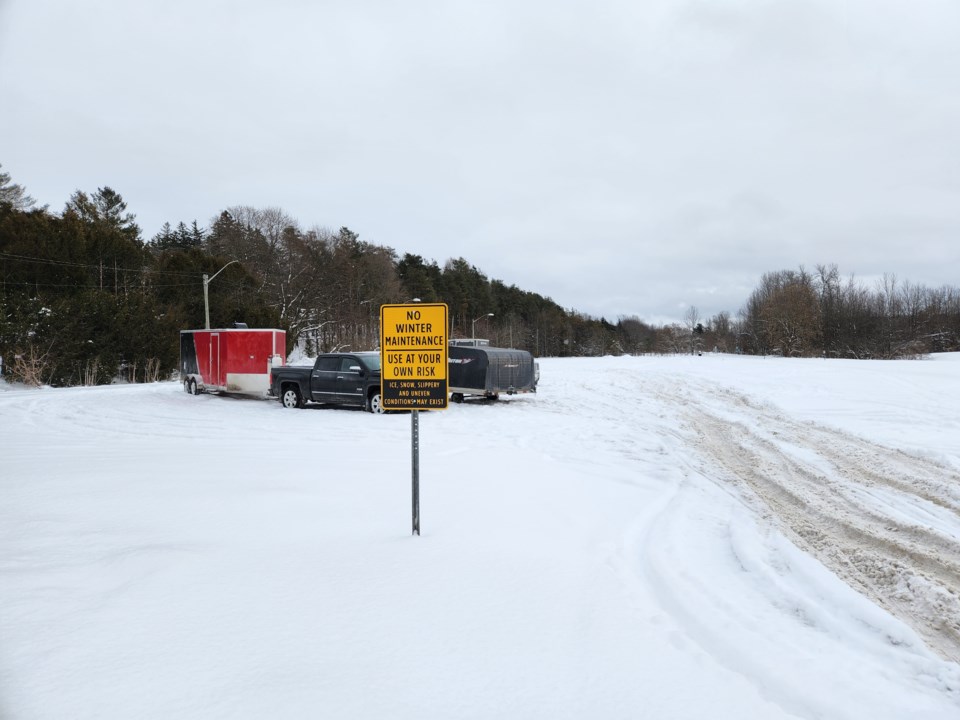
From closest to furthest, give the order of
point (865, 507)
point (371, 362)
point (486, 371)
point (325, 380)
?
1. point (865, 507)
2. point (371, 362)
3. point (325, 380)
4. point (486, 371)

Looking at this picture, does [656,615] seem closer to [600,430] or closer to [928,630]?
[928,630]

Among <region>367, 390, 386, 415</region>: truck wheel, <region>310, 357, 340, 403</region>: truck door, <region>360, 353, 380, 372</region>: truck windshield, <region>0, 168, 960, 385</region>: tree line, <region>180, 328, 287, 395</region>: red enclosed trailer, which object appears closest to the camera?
<region>367, 390, 386, 415</region>: truck wheel

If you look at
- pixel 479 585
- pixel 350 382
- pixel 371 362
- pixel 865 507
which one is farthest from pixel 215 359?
pixel 865 507

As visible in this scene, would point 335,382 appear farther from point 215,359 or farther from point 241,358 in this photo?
point 215,359

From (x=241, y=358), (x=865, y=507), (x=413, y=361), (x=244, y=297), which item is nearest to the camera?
(x=413, y=361)

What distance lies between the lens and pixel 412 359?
560cm

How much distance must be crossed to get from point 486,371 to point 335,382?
467 cm

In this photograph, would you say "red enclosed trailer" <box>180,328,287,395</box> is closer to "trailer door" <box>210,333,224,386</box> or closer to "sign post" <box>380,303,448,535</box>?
"trailer door" <box>210,333,224,386</box>

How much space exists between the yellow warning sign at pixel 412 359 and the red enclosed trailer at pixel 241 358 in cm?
1592

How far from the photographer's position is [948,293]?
89938 mm

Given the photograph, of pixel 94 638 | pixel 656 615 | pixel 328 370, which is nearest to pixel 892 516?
pixel 656 615

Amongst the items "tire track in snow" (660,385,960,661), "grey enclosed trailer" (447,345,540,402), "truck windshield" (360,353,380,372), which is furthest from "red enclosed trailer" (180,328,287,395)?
"tire track in snow" (660,385,960,661)

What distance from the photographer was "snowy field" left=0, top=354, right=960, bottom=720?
3064 millimetres

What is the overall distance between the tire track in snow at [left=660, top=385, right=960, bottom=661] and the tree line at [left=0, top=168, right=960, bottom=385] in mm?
20887
